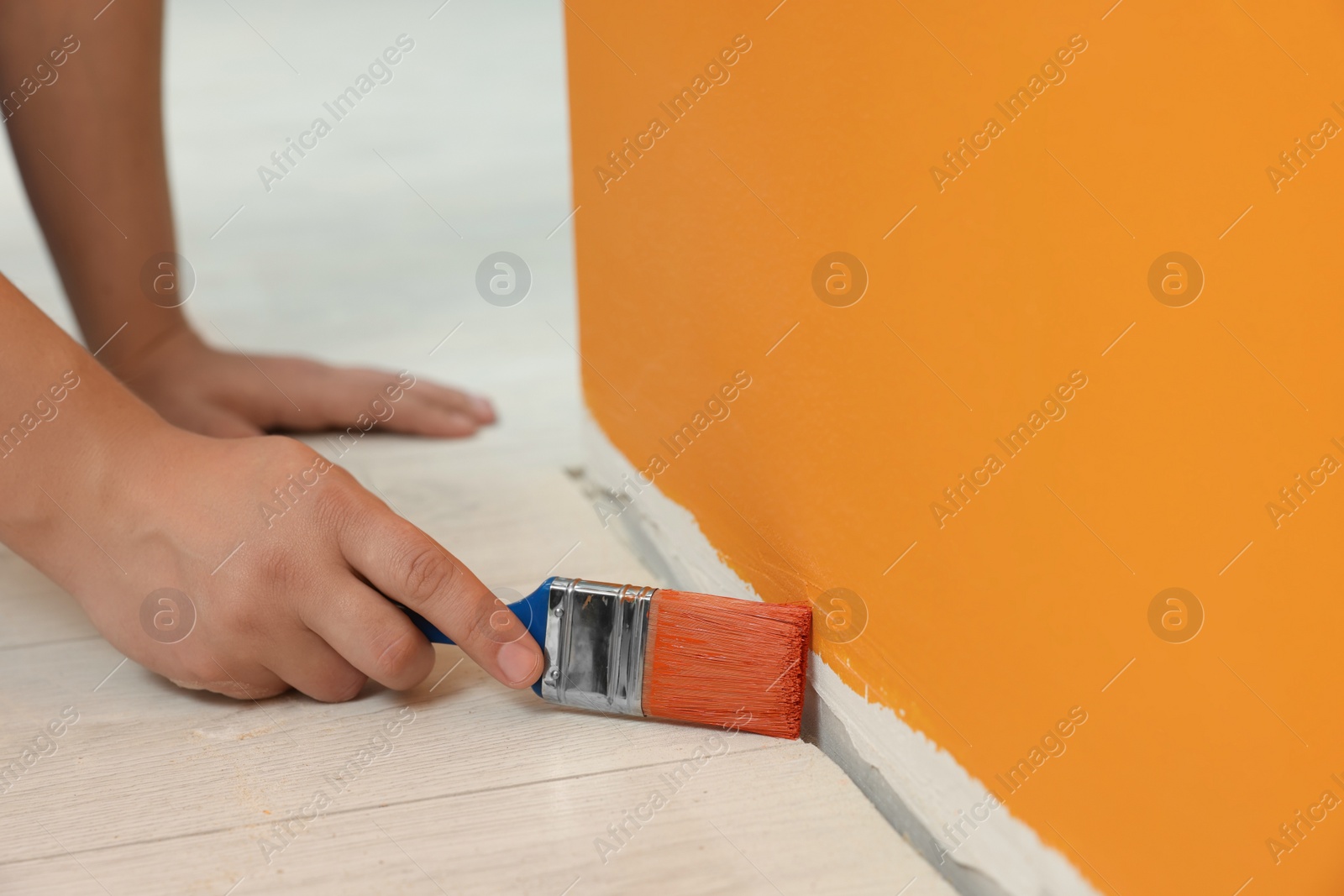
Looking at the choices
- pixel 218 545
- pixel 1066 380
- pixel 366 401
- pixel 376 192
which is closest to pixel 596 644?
pixel 218 545

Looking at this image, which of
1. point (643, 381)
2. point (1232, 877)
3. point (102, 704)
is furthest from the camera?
point (643, 381)

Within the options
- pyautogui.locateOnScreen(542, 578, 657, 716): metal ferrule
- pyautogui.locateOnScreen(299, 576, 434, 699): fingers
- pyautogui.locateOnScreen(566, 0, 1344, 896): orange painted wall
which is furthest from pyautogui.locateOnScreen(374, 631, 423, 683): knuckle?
pyautogui.locateOnScreen(566, 0, 1344, 896): orange painted wall

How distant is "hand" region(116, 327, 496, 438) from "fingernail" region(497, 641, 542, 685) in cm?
66

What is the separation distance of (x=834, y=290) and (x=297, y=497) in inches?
17.6

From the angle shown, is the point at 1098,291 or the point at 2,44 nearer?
the point at 1098,291

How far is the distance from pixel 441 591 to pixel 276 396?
73 centimetres

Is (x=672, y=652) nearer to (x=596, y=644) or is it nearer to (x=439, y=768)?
(x=596, y=644)

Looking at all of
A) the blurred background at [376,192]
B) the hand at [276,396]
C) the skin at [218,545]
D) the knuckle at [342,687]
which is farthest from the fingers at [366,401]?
the knuckle at [342,687]

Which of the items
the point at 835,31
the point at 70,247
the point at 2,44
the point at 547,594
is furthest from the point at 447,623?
the point at 2,44

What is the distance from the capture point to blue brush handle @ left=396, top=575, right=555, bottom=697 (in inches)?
34.7

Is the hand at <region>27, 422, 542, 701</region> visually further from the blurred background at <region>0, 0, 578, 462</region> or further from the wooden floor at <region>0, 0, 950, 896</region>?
the blurred background at <region>0, 0, 578, 462</region>

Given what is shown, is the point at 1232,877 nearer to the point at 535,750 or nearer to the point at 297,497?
the point at 535,750

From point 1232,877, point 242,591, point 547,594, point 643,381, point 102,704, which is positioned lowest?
point 102,704

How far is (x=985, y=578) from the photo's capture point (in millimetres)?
687
